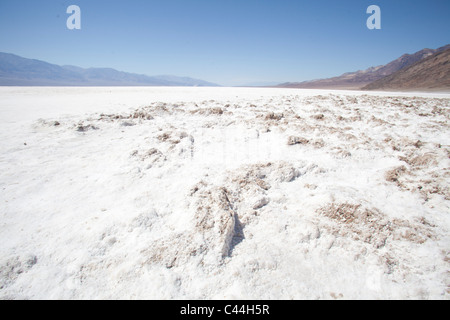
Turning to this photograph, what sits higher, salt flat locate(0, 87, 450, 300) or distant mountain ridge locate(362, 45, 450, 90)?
distant mountain ridge locate(362, 45, 450, 90)

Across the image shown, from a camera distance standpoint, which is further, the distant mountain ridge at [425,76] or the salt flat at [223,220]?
the distant mountain ridge at [425,76]

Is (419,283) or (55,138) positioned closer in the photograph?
(419,283)

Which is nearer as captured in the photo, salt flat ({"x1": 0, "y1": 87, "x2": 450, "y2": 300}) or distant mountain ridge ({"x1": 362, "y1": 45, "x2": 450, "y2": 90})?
salt flat ({"x1": 0, "y1": 87, "x2": 450, "y2": 300})

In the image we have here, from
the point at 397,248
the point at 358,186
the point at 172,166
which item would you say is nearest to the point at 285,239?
the point at 397,248

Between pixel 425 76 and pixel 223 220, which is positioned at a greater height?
pixel 425 76

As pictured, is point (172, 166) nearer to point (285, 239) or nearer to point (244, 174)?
point (244, 174)

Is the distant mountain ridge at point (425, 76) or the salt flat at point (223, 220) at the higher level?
the distant mountain ridge at point (425, 76)

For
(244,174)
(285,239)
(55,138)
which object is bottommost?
(285,239)

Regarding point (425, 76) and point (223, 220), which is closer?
point (223, 220)
